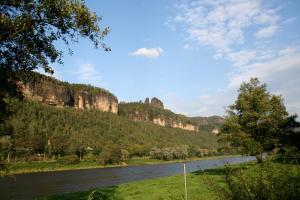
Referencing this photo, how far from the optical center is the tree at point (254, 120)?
107 feet

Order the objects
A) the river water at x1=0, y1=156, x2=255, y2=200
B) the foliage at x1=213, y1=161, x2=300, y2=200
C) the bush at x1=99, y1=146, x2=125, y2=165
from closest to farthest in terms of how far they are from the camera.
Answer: the foliage at x1=213, y1=161, x2=300, y2=200 < the river water at x1=0, y1=156, x2=255, y2=200 < the bush at x1=99, y1=146, x2=125, y2=165

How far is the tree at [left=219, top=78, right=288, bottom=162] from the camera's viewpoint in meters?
32.5

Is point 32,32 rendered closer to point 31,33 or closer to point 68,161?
point 31,33

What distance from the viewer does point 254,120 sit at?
112 feet

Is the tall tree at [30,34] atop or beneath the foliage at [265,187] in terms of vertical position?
atop

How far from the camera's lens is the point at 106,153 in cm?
13175

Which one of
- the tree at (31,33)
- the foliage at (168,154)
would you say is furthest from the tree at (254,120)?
the foliage at (168,154)

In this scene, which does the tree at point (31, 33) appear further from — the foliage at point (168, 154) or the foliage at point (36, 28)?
the foliage at point (168, 154)

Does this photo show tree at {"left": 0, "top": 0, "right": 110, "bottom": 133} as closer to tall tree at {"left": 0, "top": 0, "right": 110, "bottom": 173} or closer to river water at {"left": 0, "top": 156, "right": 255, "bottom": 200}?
tall tree at {"left": 0, "top": 0, "right": 110, "bottom": 173}

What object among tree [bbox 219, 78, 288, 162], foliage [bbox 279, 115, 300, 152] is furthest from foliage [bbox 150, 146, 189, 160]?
tree [bbox 219, 78, 288, 162]

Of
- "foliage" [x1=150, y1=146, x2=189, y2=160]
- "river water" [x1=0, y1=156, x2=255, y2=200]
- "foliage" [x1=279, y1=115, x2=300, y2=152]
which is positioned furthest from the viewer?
"foliage" [x1=150, y1=146, x2=189, y2=160]

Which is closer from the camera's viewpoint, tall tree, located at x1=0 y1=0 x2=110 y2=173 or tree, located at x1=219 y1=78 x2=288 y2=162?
tall tree, located at x1=0 y1=0 x2=110 y2=173

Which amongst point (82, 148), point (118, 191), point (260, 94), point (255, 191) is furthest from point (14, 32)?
point (82, 148)

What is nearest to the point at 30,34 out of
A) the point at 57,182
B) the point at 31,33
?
the point at 31,33
